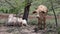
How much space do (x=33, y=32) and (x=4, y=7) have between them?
53.0 inches

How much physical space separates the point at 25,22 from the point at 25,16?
0.68m

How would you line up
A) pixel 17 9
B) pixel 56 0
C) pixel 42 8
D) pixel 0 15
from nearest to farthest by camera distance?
pixel 17 9 < pixel 56 0 < pixel 42 8 < pixel 0 15

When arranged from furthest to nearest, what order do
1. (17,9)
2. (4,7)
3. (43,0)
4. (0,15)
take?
(0,15)
(4,7)
(43,0)
(17,9)

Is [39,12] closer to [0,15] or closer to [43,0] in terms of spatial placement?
[43,0]

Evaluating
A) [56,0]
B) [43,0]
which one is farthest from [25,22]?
[56,0]

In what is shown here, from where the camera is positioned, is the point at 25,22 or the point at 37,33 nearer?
the point at 37,33

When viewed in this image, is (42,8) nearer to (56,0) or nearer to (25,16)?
(56,0)

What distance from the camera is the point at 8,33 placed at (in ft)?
25.8

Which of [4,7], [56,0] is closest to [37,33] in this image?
[4,7]

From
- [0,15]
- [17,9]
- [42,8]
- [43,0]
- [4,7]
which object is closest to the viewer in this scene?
[17,9]

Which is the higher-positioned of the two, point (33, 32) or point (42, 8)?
point (42, 8)

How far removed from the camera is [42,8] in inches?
298

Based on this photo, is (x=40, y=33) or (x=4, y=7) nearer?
(x=40, y=33)

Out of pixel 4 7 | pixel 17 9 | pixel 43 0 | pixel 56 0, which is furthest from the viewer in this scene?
pixel 4 7
